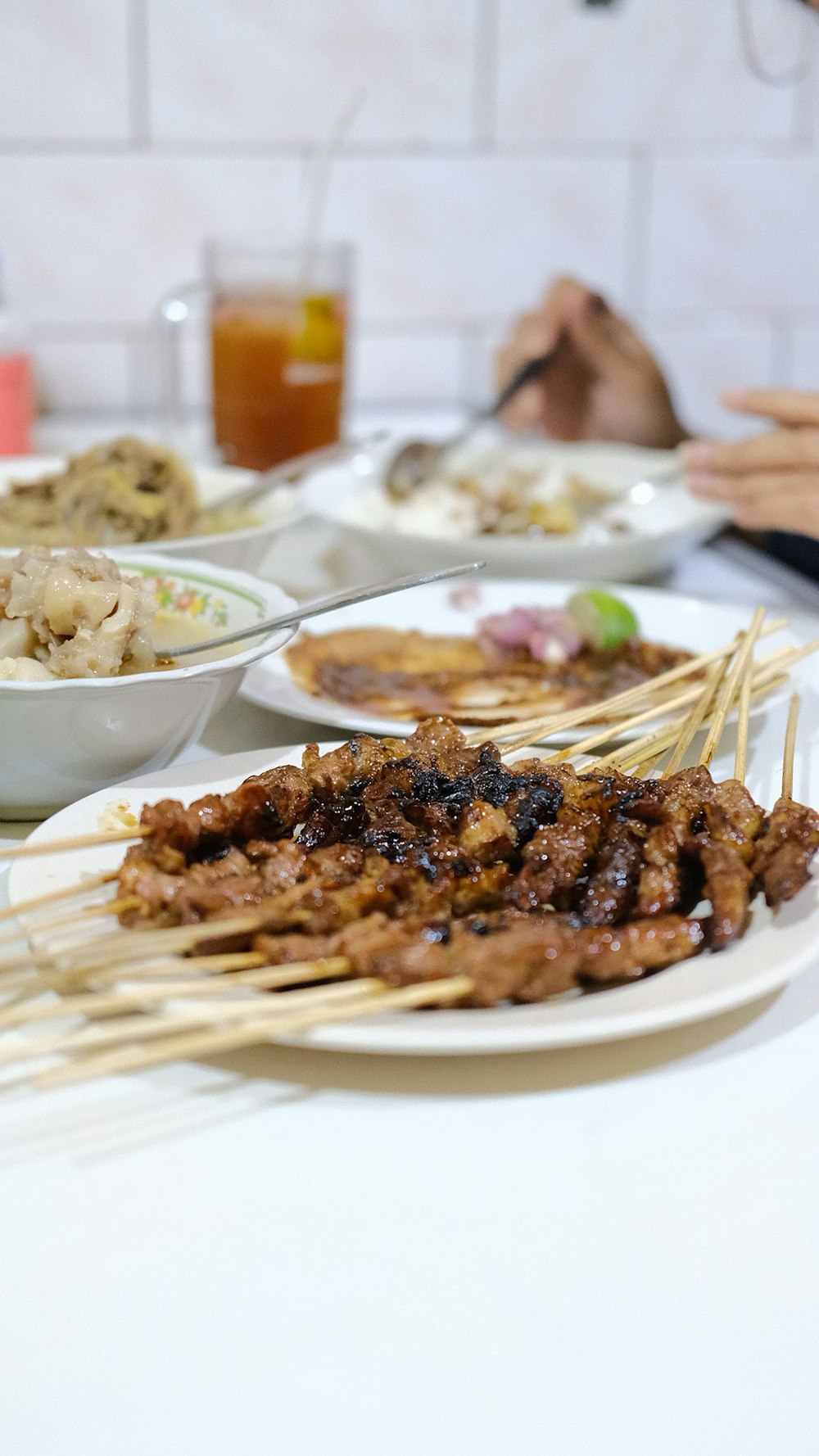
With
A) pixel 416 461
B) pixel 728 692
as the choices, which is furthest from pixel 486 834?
pixel 416 461

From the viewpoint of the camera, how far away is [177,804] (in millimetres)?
956

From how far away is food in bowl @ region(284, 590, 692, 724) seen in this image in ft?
4.70

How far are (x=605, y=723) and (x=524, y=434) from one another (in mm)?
1841

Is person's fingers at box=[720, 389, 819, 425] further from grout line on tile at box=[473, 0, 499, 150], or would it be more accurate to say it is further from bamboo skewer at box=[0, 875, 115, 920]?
grout line on tile at box=[473, 0, 499, 150]

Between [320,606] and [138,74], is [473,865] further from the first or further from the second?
[138,74]

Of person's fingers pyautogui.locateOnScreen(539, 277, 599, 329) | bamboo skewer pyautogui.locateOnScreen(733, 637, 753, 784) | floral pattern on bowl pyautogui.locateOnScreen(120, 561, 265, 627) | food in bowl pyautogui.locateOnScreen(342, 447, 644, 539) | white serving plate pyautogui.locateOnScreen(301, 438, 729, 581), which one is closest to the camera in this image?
bamboo skewer pyautogui.locateOnScreen(733, 637, 753, 784)

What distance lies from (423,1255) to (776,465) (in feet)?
5.25

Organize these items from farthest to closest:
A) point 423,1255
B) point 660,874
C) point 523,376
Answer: point 523,376
point 660,874
point 423,1255

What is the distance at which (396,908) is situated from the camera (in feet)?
3.00

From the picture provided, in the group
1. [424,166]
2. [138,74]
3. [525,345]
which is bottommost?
[525,345]

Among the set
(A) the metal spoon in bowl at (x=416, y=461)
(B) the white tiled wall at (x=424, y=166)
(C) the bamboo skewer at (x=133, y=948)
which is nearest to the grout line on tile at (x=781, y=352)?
(B) the white tiled wall at (x=424, y=166)

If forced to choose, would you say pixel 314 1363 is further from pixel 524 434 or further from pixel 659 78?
pixel 659 78

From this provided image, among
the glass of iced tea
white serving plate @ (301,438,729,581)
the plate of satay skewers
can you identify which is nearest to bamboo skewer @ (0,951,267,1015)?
the plate of satay skewers

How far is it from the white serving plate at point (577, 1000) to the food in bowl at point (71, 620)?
163 mm
